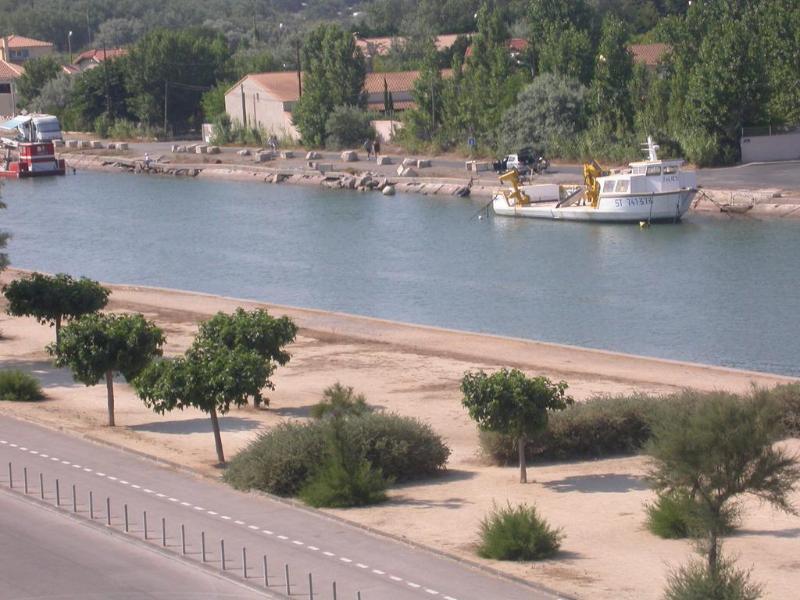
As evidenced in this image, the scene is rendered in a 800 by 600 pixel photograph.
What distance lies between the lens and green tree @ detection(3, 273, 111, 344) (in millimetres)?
26625

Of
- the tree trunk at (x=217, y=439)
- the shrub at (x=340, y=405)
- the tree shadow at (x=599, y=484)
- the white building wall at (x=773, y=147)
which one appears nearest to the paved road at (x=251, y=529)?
the tree trunk at (x=217, y=439)

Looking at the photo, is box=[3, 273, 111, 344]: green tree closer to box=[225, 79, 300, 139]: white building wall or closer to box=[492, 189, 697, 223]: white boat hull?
box=[492, 189, 697, 223]: white boat hull

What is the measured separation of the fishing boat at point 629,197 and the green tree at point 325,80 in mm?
21064

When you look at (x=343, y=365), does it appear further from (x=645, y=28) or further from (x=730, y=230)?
(x=645, y=28)

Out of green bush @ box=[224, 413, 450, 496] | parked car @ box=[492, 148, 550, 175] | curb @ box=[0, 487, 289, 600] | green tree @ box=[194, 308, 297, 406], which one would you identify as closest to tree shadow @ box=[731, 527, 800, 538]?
green bush @ box=[224, 413, 450, 496]

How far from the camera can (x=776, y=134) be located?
184 feet

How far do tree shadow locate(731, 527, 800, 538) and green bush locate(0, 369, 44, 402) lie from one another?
1226 centimetres

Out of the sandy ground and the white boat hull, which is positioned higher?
the white boat hull

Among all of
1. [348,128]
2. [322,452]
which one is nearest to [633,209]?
[348,128]

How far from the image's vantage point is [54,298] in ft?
87.3

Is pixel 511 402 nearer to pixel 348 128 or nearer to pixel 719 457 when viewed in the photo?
pixel 719 457

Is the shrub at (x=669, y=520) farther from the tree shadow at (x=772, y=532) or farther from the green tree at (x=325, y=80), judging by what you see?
A: the green tree at (x=325, y=80)

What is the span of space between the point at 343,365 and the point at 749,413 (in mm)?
14359

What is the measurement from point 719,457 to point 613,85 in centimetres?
5012
